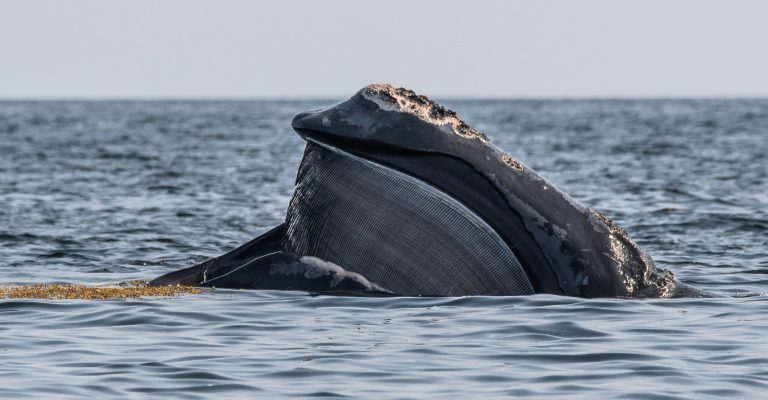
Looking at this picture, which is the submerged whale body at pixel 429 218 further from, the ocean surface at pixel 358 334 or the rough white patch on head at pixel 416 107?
the ocean surface at pixel 358 334

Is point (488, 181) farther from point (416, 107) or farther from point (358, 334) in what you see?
point (358, 334)

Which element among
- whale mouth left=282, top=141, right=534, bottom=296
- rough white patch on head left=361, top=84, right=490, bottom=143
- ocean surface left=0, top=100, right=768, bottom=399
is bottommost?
ocean surface left=0, top=100, right=768, bottom=399

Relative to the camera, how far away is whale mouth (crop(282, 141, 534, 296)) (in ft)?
38.0

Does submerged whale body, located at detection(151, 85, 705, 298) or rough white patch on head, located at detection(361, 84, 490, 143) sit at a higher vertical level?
rough white patch on head, located at detection(361, 84, 490, 143)

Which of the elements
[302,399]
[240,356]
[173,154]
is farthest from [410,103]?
[173,154]

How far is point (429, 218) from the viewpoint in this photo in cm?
1160

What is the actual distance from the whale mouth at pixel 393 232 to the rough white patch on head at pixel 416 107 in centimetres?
51

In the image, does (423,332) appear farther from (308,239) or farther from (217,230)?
(217,230)

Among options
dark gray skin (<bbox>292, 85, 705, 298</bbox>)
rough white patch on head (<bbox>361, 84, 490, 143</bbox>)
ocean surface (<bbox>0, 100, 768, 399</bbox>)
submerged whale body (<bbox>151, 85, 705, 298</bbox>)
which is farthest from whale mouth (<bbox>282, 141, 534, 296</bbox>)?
rough white patch on head (<bbox>361, 84, 490, 143</bbox>)

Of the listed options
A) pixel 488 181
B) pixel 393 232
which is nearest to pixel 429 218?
pixel 393 232

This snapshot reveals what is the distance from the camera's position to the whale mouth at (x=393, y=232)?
1157cm

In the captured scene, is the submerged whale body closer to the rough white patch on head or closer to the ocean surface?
the rough white patch on head

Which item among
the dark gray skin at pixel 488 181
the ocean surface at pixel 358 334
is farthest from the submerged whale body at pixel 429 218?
the ocean surface at pixel 358 334

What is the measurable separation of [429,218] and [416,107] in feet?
3.13
